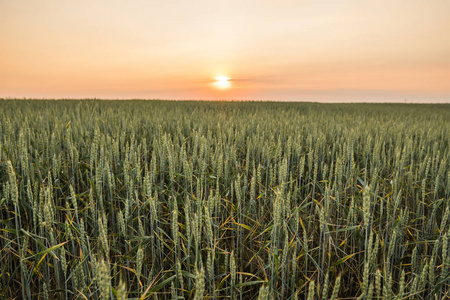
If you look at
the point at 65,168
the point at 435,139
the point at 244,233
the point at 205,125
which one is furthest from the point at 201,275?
the point at 435,139

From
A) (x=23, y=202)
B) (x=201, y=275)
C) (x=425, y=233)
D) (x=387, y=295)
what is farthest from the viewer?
(x=425, y=233)

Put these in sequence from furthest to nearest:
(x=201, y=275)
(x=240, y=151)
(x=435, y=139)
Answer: (x=435, y=139), (x=240, y=151), (x=201, y=275)

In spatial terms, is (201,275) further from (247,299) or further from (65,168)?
(65,168)

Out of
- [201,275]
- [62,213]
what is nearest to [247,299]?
[201,275]

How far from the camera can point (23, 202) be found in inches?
71.0

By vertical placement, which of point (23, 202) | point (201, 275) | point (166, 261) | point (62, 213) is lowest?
point (166, 261)

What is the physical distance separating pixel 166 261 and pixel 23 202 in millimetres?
1013

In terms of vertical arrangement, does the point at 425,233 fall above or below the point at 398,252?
above

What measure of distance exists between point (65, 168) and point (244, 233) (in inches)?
63.3

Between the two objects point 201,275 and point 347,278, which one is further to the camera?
point 347,278

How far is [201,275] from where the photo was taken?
2.40 feet

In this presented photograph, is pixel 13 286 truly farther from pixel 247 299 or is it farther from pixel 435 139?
pixel 435 139

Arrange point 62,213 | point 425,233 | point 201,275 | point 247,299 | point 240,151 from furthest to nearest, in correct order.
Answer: point 240,151, point 62,213, point 425,233, point 247,299, point 201,275

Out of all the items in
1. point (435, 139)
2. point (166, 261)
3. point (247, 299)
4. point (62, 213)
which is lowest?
point (247, 299)
